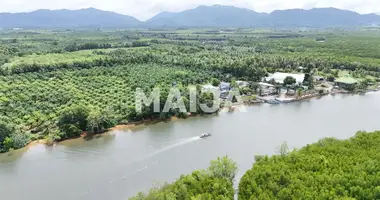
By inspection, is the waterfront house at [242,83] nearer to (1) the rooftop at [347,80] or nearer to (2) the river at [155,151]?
(2) the river at [155,151]

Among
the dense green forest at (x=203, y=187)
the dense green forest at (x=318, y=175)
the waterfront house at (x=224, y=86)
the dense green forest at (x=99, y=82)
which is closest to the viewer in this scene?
the dense green forest at (x=318, y=175)

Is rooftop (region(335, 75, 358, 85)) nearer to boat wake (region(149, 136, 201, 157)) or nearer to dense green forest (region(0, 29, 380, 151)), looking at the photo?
dense green forest (region(0, 29, 380, 151))

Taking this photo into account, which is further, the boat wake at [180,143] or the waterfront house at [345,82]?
the waterfront house at [345,82]

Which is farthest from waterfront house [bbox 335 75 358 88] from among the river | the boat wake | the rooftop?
the boat wake

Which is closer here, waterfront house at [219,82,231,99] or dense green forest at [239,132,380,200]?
dense green forest at [239,132,380,200]

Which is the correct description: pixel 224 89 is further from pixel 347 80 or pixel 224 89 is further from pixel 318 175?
pixel 318 175

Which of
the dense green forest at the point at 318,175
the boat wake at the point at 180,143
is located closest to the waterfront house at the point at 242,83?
the boat wake at the point at 180,143

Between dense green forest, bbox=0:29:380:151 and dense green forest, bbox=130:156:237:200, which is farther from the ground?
dense green forest, bbox=0:29:380:151

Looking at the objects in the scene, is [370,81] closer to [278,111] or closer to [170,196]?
[278,111]

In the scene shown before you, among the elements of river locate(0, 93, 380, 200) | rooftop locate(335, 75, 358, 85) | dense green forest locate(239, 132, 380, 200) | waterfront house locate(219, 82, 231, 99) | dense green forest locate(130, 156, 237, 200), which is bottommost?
river locate(0, 93, 380, 200)

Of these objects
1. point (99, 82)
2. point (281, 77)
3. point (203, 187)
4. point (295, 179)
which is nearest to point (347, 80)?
point (281, 77)
